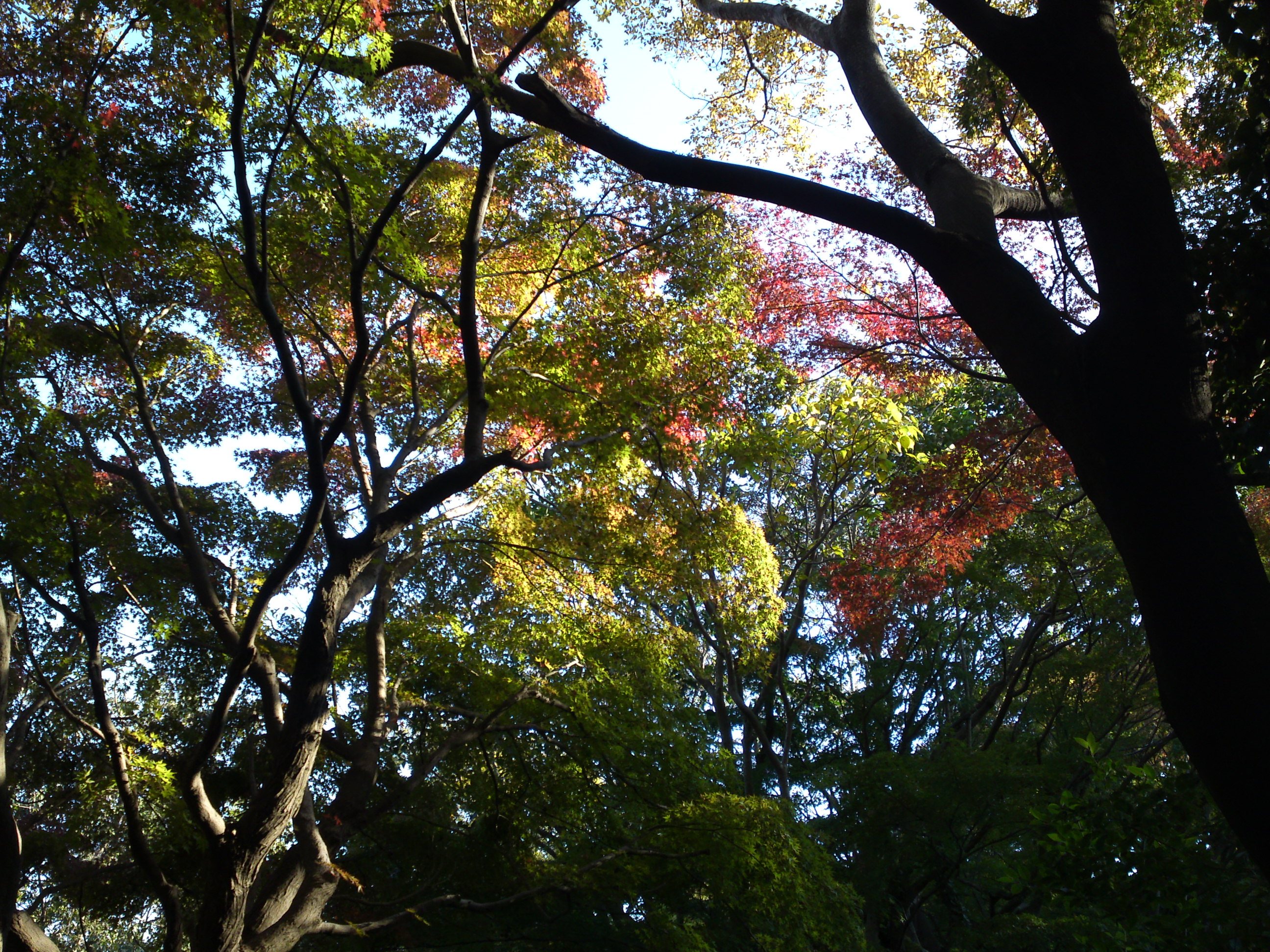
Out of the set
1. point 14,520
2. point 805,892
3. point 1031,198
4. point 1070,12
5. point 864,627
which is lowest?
point 805,892

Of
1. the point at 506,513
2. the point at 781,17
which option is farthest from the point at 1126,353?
the point at 506,513

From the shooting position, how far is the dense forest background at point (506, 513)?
159 inches

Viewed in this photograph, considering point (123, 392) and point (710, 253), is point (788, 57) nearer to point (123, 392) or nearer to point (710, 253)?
point (710, 253)

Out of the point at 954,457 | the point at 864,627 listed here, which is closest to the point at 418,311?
the point at 954,457

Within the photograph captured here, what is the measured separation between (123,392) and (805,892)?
6844 millimetres

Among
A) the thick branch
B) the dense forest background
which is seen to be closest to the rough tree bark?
the dense forest background

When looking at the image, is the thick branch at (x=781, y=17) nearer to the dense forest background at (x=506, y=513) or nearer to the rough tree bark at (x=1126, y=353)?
the dense forest background at (x=506, y=513)

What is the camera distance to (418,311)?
269 inches

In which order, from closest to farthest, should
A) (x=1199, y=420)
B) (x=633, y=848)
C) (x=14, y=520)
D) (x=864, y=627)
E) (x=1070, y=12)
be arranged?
(x=1199, y=420), (x=1070, y=12), (x=14, y=520), (x=633, y=848), (x=864, y=627)

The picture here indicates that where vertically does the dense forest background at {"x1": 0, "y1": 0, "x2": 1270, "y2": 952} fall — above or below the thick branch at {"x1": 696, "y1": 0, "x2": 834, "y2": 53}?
below

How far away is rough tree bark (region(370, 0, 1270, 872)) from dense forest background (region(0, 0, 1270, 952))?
0.16 metres

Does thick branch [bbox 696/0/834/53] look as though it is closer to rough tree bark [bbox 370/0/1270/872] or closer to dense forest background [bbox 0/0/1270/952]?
dense forest background [bbox 0/0/1270/952]

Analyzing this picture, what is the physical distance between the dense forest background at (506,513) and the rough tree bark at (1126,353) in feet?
0.52

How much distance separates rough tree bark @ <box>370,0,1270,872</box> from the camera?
1725mm
